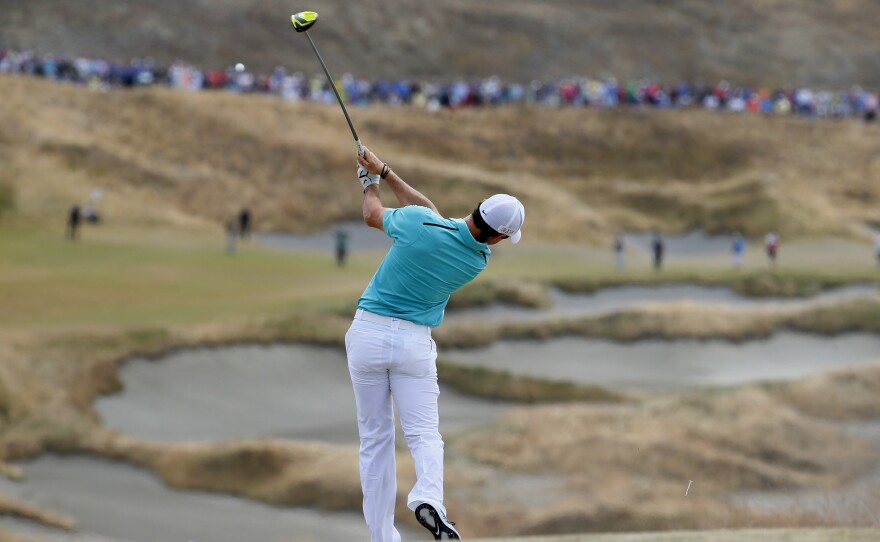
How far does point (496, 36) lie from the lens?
284 ft

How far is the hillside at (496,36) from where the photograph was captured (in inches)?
3155

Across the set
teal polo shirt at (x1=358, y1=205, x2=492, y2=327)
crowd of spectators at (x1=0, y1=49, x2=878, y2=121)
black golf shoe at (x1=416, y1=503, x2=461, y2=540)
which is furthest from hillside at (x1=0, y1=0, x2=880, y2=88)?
black golf shoe at (x1=416, y1=503, x2=461, y2=540)

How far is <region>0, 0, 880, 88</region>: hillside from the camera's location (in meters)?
80.1

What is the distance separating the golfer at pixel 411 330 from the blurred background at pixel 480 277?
214 centimetres

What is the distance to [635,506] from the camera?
21.9 meters

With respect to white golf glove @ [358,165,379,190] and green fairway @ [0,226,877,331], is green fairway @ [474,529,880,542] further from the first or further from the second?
green fairway @ [0,226,877,331]

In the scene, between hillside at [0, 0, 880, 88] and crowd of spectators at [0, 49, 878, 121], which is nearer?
crowd of spectators at [0, 49, 878, 121]

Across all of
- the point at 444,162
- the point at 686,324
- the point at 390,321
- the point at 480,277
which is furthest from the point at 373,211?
the point at 444,162

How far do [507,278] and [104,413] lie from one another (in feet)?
54.1

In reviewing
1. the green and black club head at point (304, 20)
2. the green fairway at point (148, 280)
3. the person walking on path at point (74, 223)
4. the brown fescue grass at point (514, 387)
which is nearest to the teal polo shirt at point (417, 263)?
the green and black club head at point (304, 20)

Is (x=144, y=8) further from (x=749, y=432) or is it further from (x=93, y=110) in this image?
(x=749, y=432)

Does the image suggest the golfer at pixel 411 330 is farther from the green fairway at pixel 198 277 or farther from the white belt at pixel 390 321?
the green fairway at pixel 198 277

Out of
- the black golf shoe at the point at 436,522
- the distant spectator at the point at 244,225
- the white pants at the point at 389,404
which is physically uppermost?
the white pants at the point at 389,404

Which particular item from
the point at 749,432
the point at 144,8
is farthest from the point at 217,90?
Answer: the point at 749,432
